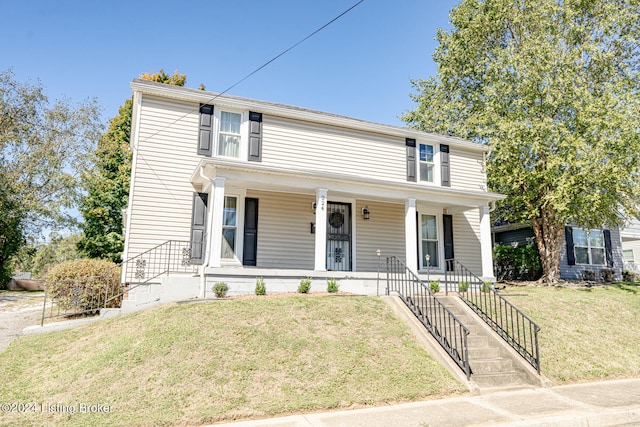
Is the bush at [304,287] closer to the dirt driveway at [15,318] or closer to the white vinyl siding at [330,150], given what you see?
the white vinyl siding at [330,150]

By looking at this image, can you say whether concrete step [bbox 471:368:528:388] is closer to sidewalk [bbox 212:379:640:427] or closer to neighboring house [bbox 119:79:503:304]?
sidewalk [bbox 212:379:640:427]

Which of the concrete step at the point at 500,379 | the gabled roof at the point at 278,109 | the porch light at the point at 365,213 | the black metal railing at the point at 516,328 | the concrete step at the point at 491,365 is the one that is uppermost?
the gabled roof at the point at 278,109

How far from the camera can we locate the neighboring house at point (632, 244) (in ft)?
72.0

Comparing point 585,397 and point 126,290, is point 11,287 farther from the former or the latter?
point 585,397

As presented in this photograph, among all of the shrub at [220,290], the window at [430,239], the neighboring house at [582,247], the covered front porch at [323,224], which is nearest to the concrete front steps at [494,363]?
the covered front porch at [323,224]

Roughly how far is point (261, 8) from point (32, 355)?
8866 millimetres

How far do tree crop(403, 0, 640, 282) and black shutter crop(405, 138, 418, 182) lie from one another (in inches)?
132

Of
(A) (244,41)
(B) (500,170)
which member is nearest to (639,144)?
(B) (500,170)

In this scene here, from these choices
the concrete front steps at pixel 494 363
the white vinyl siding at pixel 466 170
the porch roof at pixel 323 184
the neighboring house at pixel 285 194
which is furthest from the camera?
the white vinyl siding at pixel 466 170

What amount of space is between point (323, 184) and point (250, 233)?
254 centimetres

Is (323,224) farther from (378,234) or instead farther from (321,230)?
(378,234)

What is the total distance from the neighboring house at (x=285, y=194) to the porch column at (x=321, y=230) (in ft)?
0.09

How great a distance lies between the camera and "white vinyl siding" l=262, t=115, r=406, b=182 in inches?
504

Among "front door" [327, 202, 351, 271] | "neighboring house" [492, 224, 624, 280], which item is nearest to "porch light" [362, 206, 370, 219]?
"front door" [327, 202, 351, 271]
